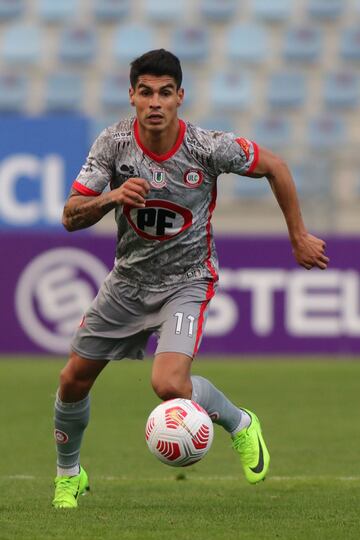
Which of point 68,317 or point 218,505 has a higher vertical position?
point 218,505

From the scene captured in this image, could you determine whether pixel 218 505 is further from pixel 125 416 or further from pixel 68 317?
pixel 68 317

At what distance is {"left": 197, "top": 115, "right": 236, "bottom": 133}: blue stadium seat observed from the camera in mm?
19312

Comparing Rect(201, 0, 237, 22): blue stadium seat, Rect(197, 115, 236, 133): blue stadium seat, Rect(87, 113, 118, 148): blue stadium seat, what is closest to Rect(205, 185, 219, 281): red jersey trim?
Rect(87, 113, 118, 148): blue stadium seat

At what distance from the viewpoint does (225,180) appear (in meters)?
17.5

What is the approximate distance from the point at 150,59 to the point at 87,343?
1439mm

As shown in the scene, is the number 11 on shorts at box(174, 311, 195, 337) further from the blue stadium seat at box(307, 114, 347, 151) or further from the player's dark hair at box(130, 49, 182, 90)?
the blue stadium seat at box(307, 114, 347, 151)

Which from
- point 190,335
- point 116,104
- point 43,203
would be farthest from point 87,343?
point 116,104

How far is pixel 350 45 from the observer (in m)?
20.8

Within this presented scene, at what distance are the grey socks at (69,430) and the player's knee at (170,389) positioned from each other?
680mm

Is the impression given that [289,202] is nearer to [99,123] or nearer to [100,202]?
[100,202]

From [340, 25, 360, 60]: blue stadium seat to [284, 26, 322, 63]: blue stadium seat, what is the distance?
398 millimetres

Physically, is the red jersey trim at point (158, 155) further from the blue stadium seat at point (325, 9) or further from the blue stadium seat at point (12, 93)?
the blue stadium seat at point (325, 9)

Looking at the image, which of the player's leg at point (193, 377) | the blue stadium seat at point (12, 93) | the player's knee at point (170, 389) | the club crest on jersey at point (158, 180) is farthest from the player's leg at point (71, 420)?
the blue stadium seat at point (12, 93)

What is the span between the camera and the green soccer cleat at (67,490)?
6301 millimetres
